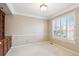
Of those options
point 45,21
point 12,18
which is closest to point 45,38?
point 45,21

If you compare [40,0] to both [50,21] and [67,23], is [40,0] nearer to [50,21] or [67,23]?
[67,23]

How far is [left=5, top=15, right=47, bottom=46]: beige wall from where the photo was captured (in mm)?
5114

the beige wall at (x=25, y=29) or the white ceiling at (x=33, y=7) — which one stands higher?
the white ceiling at (x=33, y=7)

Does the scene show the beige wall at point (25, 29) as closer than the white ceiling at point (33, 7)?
No

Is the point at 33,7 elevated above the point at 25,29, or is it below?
above

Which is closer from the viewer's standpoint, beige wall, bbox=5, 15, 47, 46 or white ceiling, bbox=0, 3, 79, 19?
white ceiling, bbox=0, 3, 79, 19

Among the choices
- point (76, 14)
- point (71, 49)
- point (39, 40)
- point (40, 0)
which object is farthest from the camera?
point (39, 40)

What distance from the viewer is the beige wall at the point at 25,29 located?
16.8 ft

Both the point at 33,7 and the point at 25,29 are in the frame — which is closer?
the point at 33,7

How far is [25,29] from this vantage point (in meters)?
5.69

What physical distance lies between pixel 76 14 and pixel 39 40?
3.54m

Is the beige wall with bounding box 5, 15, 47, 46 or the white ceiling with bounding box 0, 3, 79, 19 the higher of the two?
the white ceiling with bounding box 0, 3, 79, 19

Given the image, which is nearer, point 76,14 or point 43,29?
point 76,14

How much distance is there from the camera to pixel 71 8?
393 cm
